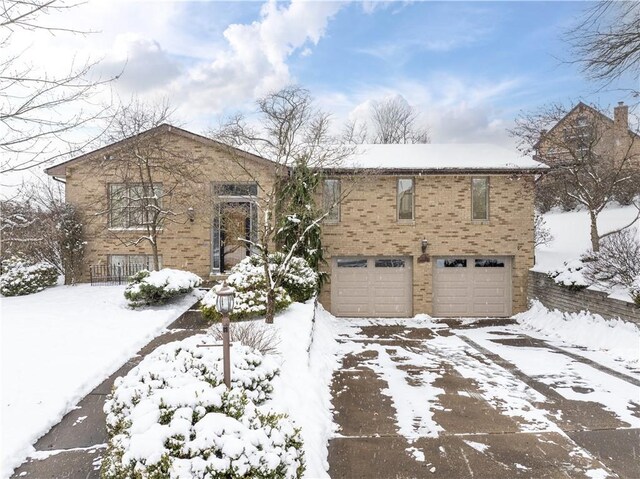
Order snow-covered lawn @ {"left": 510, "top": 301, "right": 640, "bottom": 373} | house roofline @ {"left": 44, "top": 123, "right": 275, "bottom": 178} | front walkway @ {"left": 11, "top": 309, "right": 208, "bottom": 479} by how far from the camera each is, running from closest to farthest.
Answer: front walkway @ {"left": 11, "top": 309, "right": 208, "bottom": 479} → snow-covered lawn @ {"left": 510, "top": 301, "right": 640, "bottom": 373} → house roofline @ {"left": 44, "top": 123, "right": 275, "bottom": 178}

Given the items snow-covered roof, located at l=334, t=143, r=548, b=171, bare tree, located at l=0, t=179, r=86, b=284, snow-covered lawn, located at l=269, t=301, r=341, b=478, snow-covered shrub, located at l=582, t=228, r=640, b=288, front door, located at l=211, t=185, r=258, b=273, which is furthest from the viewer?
snow-covered roof, located at l=334, t=143, r=548, b=171

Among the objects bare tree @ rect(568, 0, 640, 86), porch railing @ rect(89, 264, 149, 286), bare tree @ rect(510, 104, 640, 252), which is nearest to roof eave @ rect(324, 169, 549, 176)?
bare tree @ rect(510, 104, 640, 252)

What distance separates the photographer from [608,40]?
8922 mm

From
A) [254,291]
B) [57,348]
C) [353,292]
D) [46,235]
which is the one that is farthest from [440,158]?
[46,235]

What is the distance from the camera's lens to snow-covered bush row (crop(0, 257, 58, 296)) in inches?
509

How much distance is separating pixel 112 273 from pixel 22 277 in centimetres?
280

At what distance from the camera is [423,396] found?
24.0 ft

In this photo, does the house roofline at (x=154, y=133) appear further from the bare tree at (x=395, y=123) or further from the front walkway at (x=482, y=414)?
the bare tree at (x=395, y=123)

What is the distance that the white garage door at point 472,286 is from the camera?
16000mm

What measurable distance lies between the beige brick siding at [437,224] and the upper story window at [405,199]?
23 cm

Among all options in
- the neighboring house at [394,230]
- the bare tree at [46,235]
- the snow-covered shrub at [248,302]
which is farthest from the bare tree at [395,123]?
the snow-covered shrub at [248,302]

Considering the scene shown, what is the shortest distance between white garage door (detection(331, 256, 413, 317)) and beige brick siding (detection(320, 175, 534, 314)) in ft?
1.47

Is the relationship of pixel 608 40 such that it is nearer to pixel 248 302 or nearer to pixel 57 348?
pixel 248 302

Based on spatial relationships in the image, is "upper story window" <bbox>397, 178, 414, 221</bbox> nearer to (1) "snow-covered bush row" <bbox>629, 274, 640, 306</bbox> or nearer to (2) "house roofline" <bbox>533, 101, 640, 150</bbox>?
(2) "house roofline" <bbox>533, 101, 640, 150</bbox>
